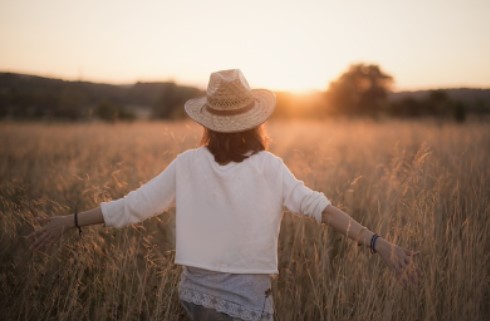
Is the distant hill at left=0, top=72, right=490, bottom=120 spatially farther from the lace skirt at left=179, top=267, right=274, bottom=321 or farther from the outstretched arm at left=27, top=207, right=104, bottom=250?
the lace skirt at left=179, top=267, right=274, bottom=321

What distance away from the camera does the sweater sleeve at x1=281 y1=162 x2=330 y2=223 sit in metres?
1.80

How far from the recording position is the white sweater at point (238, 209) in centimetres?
181

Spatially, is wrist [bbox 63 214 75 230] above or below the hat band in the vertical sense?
below

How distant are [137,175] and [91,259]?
2.11 metres

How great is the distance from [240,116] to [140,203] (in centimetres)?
65

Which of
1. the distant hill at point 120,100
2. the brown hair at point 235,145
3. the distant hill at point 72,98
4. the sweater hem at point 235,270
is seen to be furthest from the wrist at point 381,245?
the distant hill at point 72,98

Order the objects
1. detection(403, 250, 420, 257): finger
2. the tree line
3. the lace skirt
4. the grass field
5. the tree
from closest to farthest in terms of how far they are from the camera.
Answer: detection(403, 250, 420, 257): finger → the lace skirt → the grass field → the tree line → the tree

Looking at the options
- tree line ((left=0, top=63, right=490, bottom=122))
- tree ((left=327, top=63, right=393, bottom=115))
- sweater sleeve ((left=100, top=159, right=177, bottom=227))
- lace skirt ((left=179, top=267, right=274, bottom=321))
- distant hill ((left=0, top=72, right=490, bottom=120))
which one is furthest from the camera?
tree ((left=327, top=63, right=393, bottom=115))

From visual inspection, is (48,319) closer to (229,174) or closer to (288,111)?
(229,174)

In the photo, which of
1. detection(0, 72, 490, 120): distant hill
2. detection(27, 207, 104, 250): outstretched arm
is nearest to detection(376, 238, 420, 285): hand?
detection(27, 207, 104, 250): outstretched arm

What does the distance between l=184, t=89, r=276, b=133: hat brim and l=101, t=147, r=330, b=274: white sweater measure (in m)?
0.14

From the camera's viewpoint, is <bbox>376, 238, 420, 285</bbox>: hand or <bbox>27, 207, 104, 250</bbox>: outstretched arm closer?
<bbox>376, 238, 420, 285</bbox>: hand

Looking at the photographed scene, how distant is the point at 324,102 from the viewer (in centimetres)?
4184

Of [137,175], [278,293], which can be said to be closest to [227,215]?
[278,293]
